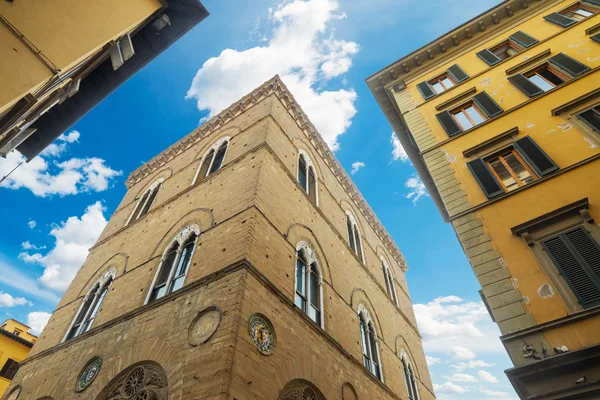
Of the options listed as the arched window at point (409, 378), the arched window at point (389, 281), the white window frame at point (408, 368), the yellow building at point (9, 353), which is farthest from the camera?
the yellow building at point (9, 353)

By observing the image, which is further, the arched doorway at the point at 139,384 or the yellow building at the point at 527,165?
the arched doorway at the point at 139,384

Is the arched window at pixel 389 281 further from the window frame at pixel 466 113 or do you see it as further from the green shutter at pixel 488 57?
the green shutter at pixel 488 57

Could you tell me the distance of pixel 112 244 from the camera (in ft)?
38.0

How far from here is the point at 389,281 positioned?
15602mm

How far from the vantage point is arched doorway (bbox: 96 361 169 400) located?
18.6 feet

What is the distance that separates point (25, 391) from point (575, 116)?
44.0 feet

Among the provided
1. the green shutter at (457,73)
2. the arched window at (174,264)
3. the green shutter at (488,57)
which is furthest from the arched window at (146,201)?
the green shutter at (488,57)

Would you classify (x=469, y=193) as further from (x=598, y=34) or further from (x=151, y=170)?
(x=151, y=170)

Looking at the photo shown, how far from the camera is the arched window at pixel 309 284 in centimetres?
808

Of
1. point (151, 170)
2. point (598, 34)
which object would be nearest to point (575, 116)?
point (598, 34)

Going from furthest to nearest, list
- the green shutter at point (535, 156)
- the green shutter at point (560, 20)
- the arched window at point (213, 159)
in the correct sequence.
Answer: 1. the arched window at point (213, 159)
2. the green shutter at point (560, 20)
3. the green shutter at point (535, 156)

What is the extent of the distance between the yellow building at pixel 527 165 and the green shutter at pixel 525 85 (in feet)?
0.13

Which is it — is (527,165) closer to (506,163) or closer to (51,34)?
(506,163)

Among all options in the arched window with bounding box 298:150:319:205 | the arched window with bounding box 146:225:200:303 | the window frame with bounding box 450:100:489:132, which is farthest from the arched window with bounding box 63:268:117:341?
the window frame with bounding box 450:100:489:132
